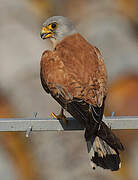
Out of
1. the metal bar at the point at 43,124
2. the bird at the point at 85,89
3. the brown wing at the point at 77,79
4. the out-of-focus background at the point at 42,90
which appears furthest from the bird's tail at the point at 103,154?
the out-of-focus background at the point at 42,90

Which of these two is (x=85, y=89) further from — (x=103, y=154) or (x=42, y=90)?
(x=42, y=90)

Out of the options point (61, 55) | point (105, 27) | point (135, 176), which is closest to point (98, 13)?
point (105, 27)

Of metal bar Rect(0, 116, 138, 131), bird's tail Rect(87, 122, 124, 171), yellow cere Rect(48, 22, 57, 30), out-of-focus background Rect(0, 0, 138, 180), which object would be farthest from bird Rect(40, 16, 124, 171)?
out-of-focus background Rect(0, 0, 138, 180)

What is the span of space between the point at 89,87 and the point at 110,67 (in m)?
4.81

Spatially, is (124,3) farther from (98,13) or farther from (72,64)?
(72,64)

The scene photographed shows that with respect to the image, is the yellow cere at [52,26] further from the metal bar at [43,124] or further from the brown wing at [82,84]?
the metal bar at [43,124]

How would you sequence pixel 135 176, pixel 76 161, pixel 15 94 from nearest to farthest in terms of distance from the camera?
pixel 76 161 < pixel 135 176 < pixel 15 94

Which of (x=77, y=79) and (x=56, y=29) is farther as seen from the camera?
(x=56, y=29)

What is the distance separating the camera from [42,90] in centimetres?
731

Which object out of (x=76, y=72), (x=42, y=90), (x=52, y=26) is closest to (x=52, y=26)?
(x=52, y=26)

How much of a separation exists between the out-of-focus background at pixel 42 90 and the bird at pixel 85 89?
3161 millimetres

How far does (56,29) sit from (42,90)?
365 centimetres

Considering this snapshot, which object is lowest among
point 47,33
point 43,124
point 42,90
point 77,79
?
point 42,90

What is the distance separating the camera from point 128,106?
23.2 feet
